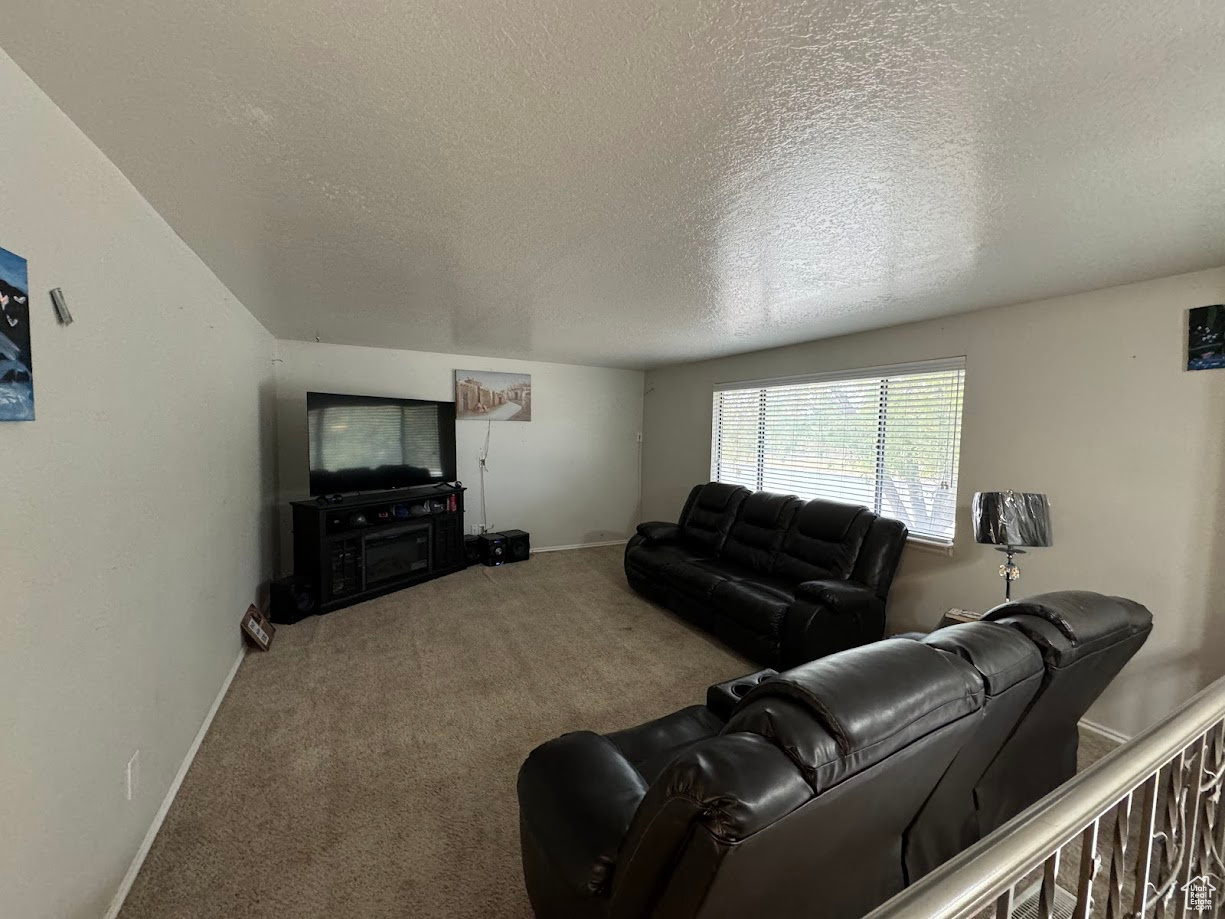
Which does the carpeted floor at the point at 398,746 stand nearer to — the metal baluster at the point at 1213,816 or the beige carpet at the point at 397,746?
the beige carpet at the point at 397,746

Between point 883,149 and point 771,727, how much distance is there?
151 centimetres

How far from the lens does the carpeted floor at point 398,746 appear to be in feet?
4.90

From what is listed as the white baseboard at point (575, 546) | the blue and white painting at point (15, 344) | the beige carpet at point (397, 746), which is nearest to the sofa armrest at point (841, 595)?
the beige carpet at point (397, 746)

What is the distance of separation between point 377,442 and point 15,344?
3.25 m

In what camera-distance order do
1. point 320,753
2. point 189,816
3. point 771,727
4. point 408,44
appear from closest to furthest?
point 771,727
point 408,44
point 189,816
point 320,753

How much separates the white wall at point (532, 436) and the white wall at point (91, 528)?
7.41 ft

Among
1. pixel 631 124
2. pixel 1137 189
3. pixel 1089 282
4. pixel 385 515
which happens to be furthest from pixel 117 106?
pixel 1089 282

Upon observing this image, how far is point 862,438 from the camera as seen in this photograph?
3.72 m

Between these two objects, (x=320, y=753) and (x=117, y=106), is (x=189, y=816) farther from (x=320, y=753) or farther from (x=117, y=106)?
(x=117, y=106)

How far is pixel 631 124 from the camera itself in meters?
1.21

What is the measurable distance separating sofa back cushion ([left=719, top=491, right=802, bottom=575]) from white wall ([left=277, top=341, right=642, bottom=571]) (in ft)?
7.81

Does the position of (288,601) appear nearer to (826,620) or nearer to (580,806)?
(580,806)

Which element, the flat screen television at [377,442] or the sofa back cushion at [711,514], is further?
the sofa back cushion at [711,514]

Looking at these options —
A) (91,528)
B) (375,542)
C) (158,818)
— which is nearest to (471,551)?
(375,542)
